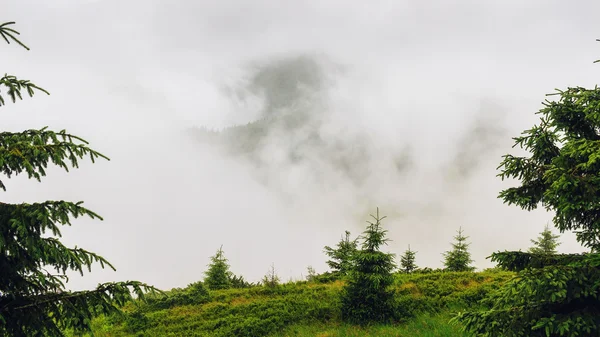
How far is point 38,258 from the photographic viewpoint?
17.1 feet

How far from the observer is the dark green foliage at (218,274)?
25969 millimetres

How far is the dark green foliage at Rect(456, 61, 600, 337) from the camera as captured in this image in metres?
6.79

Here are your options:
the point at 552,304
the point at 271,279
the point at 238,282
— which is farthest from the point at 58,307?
the point at 238,282

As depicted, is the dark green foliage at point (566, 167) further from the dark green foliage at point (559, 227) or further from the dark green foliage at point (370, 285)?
the dark green foliage at point (370, 285)

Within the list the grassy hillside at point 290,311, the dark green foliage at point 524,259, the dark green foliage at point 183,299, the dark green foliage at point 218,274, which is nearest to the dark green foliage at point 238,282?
the dark green foliage at point 218,274

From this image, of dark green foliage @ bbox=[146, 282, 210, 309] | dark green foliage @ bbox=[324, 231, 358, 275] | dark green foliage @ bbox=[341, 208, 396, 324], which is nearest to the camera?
dark green foliage @ bbox=[341, 208, 396, 324]

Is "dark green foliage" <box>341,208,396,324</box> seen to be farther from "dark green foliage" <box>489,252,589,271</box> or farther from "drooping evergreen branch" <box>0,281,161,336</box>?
"drooping evergreen branch" <box>0,281,161,336</box>

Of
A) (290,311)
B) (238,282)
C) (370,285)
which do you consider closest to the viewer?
(370,285)

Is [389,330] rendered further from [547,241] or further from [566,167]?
[547,241]

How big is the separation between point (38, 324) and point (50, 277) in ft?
2.16

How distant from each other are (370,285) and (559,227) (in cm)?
992

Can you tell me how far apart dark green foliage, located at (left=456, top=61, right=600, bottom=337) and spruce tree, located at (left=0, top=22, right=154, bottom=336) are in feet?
22.6

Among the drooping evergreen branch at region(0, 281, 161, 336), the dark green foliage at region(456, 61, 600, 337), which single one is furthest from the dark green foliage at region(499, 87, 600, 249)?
the drooping evergreen branch at region(0, 281, 161, 336)

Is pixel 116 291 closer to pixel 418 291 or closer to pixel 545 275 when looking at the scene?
pixel 545 275
